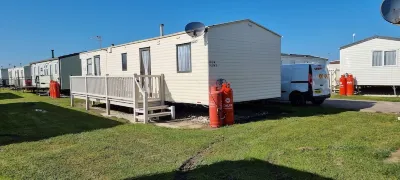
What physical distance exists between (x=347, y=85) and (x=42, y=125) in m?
16.0

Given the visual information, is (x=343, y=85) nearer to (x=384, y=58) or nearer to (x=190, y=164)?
(x=384, y=58)

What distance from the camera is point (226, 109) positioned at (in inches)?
338

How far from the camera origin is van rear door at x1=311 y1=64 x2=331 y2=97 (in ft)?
40.2

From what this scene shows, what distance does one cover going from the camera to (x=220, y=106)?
8469 mm

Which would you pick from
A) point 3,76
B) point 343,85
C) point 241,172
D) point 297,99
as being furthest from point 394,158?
point 3,76

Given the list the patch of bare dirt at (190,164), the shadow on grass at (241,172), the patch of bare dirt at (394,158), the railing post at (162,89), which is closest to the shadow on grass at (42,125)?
the railing post at (162,89)

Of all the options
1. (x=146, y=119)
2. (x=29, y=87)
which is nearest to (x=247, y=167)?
(x=146, y=119)

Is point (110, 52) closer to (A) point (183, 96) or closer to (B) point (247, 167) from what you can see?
(A) point (183, 96)

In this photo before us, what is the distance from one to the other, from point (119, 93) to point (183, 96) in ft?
8.32

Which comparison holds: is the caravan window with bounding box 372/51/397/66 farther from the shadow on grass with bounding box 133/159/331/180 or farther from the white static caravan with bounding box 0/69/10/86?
the white static caravan with bounding box 0/69/10/86

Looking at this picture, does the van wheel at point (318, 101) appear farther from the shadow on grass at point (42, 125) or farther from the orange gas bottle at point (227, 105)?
the shadow on grass at point (42, 125)

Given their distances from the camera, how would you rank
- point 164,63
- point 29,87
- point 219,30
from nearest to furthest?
point 219,30 → point 164,63 → point 29,87

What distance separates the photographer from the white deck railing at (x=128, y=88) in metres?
9.93

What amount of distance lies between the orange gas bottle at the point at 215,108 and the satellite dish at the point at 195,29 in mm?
1881
